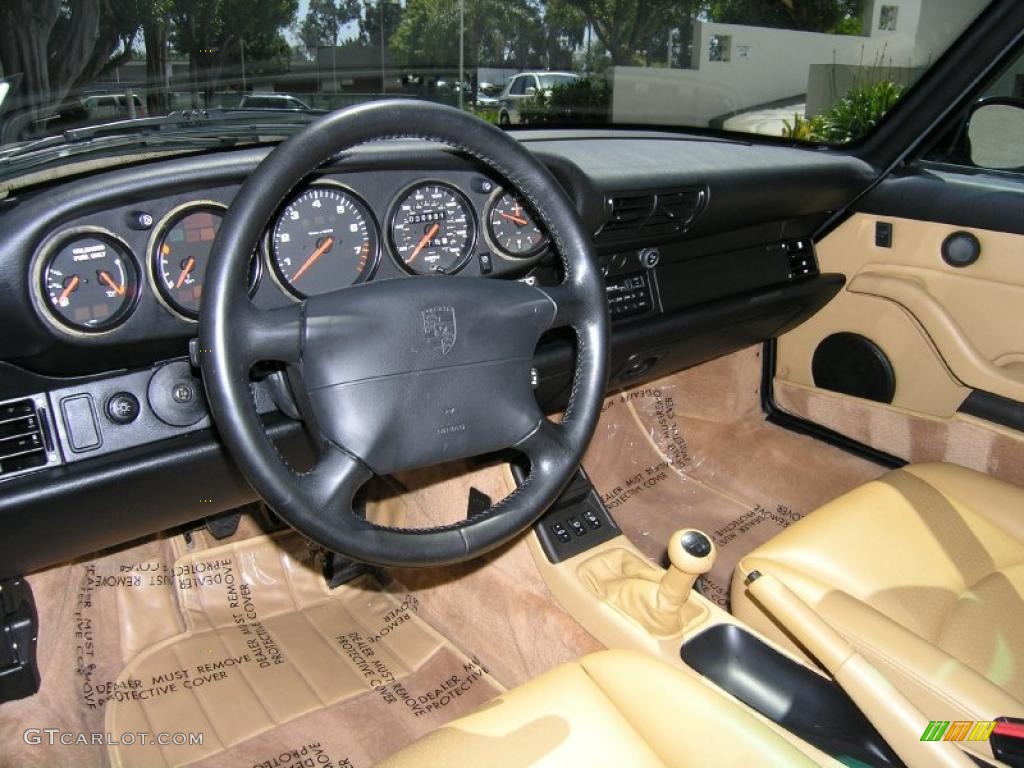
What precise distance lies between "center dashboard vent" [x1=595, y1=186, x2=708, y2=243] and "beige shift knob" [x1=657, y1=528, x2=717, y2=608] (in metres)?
0.76

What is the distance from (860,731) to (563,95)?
1.68 metres

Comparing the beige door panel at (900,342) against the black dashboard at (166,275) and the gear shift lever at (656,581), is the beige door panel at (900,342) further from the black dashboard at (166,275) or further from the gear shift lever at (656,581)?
the gear shift lever at (656,581)

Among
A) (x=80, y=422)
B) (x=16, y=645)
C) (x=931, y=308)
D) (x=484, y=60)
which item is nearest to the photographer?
(x=80, y=422)

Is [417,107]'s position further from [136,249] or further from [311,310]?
[136,249]

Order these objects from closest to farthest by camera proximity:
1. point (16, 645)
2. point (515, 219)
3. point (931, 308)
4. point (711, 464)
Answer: point (515, 219) < point (16, 645) < point (931, 308) < point (711, 464)

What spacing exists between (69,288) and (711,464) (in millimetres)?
2189

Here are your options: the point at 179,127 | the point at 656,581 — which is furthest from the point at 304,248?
the point at 656,581

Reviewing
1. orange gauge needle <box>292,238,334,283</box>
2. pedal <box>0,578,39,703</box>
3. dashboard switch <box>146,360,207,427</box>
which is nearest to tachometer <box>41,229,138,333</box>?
dashboard switch <box>146,360,207,427</box>

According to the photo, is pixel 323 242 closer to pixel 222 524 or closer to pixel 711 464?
pixel 222 524

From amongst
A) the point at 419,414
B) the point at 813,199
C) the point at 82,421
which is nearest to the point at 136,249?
the point at 82,421

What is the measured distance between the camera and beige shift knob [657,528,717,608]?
1596 millimetres

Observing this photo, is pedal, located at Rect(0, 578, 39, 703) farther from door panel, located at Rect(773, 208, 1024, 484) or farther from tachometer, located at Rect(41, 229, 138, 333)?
door panel, located at Rect(773, 208, 1024, 484)

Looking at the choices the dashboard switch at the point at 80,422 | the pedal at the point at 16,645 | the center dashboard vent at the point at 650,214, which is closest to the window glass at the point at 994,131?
the center dashboard vent at the point at 650,214

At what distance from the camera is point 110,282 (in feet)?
4.73
